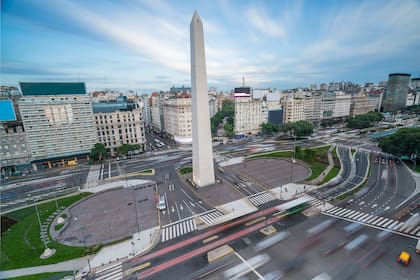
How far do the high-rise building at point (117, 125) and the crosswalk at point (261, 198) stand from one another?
176ft

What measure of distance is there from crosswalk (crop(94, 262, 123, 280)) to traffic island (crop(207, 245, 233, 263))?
10.5 metres

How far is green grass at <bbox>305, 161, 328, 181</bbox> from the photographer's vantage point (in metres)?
46.3

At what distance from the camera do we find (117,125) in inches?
2798

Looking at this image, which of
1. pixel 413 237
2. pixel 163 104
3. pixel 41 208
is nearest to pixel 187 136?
pixel 163 104

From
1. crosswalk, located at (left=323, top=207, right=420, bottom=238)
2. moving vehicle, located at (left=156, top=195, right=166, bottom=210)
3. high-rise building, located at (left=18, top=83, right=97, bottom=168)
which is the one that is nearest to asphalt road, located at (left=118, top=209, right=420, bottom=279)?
crosswalk, located at (left=323, top=207, right=420, bottom=238)

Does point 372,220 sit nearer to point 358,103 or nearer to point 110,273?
point 110,273

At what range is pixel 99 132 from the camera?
68562 mm

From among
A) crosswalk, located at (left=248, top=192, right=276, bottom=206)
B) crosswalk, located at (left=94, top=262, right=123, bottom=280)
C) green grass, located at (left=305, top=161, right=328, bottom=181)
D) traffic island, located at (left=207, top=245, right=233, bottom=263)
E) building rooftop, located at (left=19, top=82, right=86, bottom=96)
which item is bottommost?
crosswalk, located at (left=94, top=262, right=123, bottom=280)

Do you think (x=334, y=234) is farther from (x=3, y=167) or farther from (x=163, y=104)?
(x=163, y=104)

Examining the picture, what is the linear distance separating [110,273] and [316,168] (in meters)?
51.4

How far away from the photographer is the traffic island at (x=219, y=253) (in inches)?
901

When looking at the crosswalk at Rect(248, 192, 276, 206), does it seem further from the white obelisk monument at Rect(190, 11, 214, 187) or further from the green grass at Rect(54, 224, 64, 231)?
the green grass at Rect(54, 224, 64, 231)

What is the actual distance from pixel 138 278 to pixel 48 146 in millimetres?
59729

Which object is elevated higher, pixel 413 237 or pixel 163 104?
pixel 163 104
